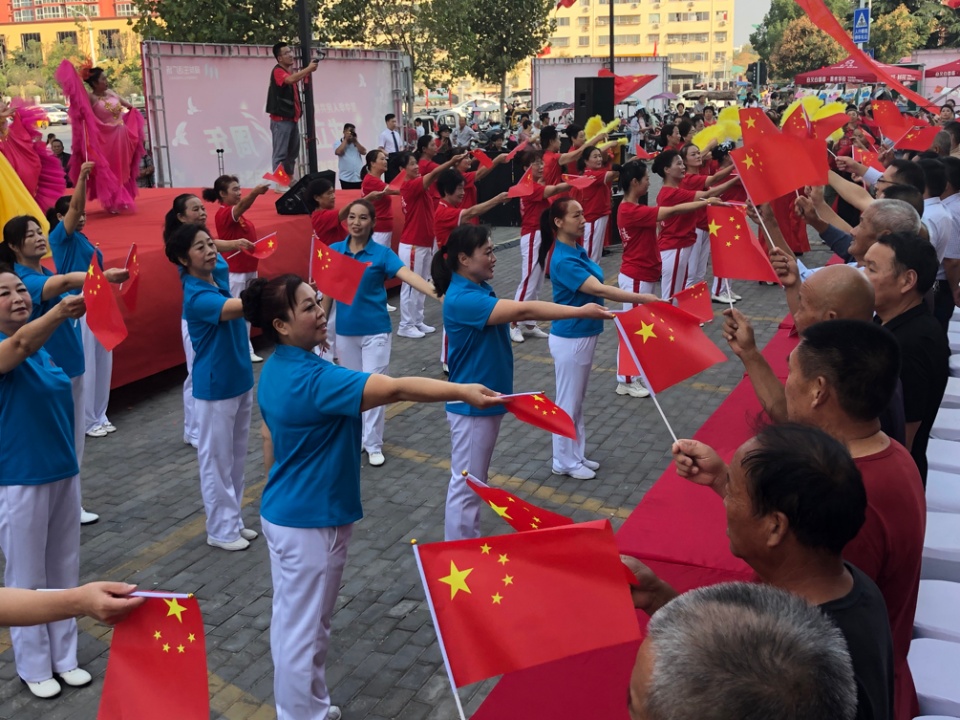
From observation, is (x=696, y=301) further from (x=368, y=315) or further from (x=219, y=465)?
(x=219, y=465)

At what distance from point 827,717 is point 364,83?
66.2 feet

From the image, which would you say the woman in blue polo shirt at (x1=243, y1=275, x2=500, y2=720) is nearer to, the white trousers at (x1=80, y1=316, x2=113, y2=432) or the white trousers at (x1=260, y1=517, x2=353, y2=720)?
the white trousers at (x1=260, y1=517, x2=353, y2=720)

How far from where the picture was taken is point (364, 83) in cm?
2022

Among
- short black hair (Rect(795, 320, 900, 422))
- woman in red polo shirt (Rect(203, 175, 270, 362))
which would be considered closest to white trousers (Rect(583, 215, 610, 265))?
woman in red polo shirt (Rect(203, 175, 270, 362))

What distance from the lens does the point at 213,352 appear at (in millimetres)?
5766

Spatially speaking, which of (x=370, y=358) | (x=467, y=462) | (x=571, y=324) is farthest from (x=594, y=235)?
(x=467, y=462)

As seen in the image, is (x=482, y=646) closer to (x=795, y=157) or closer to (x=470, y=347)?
(x=470, y=347)

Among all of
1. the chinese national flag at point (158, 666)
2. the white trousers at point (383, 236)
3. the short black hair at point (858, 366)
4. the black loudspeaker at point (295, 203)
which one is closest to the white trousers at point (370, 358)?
the chinese national flag at point (158, 666)

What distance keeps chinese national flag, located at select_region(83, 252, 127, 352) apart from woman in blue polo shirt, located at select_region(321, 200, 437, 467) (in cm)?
240

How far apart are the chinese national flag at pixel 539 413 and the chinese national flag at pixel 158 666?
147 cm

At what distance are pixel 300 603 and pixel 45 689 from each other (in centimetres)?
159

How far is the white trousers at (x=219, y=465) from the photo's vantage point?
19.2 ft

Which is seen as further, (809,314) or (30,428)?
(30,428)

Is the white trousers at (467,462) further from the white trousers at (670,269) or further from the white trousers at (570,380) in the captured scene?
the white trousers at (670,269)
